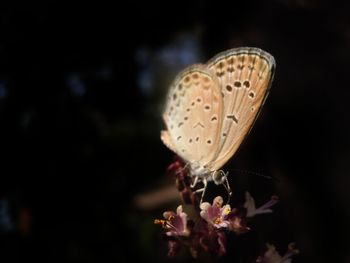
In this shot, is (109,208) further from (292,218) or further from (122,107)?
(292,218)

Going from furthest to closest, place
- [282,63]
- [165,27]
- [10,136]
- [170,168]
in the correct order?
[282,63], [165,27], [10,136], [170,168]

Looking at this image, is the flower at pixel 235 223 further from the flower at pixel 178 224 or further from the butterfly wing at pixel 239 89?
the butterfly wing at pixel 239 89

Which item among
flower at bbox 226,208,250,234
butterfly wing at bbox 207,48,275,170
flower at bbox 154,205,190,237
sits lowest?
flower at bbox 226,208,250,234

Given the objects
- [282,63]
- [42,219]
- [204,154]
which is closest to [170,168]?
[204,154]

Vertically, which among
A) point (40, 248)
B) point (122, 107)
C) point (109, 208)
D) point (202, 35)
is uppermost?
point (202, 35)

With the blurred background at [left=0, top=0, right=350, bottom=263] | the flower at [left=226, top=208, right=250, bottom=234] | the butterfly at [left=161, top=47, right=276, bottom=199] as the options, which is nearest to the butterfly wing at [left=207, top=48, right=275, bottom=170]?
the butterfly at [left=161, top=47, right=276, bottom=199]

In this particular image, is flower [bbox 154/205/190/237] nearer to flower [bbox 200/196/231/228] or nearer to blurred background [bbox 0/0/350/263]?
flower [bbox 200/196/231/228]

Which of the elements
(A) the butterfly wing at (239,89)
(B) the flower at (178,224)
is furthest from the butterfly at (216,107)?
(B) the flower at (178,224)
